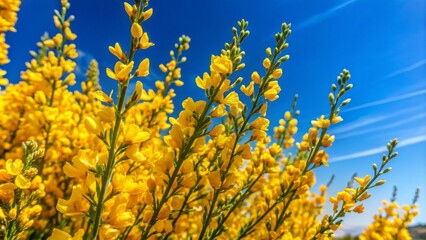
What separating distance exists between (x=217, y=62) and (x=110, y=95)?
439 millimetres

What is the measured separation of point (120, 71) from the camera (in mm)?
1082

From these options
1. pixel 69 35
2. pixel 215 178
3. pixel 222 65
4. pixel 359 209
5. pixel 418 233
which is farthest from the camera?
pixel 418 233

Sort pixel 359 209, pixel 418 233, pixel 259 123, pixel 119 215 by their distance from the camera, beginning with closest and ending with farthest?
pixel 119 215
pixel 259 123
pixel 359 209
pixel 418 233

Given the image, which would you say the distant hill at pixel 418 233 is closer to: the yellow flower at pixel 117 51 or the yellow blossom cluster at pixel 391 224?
the yellow blossom cluster at pixel 391 224

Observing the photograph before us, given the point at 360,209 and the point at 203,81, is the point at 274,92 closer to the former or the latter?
the point at 203,81

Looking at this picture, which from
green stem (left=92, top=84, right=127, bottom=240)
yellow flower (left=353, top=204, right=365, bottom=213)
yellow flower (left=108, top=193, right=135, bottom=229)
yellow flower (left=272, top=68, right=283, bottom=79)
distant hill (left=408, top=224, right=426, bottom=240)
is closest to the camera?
green stem (left=92, top=84, right=127, bottom=240)

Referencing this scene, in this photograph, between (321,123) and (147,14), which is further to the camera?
(321,123)

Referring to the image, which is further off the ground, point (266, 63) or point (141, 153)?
point (266, 63)

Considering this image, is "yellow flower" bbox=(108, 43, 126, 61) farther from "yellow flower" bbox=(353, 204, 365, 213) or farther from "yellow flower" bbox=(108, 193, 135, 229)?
"yellow flower" bbox=(353, 204, 365, 213)

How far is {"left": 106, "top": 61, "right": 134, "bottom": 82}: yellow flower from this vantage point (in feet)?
3.53

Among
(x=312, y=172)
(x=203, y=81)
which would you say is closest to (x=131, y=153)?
(x=203, y=81)

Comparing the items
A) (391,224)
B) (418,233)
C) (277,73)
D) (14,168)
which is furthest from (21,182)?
(418,233)

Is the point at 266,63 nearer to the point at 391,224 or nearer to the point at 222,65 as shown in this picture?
the point at 222,65

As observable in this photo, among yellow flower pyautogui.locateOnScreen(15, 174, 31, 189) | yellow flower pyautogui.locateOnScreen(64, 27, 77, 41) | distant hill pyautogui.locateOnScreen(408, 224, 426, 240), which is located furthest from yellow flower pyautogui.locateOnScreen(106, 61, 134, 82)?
distant hill pyautogui.locateOnScreen(408, 224, 426, 240)
